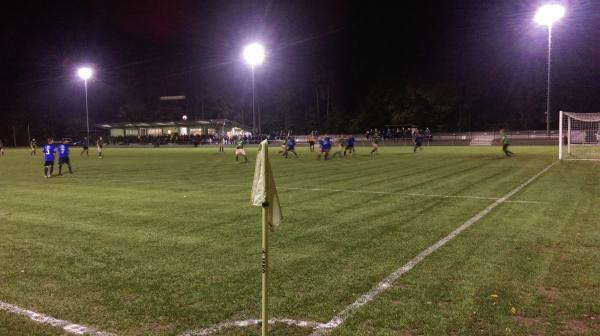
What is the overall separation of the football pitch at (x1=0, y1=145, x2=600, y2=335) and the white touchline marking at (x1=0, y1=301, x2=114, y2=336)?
71 mm

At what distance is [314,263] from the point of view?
6305mm

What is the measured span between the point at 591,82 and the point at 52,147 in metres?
65.8

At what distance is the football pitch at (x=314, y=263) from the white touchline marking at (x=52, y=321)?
0.23 feet

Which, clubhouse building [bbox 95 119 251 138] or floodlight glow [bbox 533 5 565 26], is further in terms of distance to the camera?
clubhouse building [bbox 95 119 251 138]

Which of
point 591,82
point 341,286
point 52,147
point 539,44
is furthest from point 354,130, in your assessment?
point 341,286

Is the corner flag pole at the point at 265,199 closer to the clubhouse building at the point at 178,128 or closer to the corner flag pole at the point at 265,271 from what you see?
the corner flag pole at the point at 265,271

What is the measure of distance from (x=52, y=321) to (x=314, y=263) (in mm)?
3288

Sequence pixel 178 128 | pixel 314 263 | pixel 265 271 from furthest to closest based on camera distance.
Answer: pixel 178 128 → pixel 314 263 → pixel 265 271

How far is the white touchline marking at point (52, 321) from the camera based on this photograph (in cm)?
425

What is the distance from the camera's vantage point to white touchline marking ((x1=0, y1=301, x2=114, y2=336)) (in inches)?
A: 167

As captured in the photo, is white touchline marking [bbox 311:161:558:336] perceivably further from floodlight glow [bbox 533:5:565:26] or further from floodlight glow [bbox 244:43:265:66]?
floodlight glow [bbox 244:43:265:66]

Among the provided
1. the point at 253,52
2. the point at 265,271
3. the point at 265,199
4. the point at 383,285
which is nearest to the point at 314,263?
the point at 383,285

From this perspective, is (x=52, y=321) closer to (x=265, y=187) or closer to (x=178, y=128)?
(x=265, y=187)

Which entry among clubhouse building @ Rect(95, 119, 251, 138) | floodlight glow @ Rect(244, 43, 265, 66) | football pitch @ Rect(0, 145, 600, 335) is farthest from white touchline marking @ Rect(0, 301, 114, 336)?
clubhouse building @ Rect(95, 119, 251, 138)
